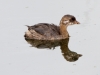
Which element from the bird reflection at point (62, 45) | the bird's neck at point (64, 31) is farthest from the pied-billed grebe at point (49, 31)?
the bird reflection at point (62, 45)

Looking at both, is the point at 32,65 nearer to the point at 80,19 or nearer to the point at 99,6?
the point at 80,19

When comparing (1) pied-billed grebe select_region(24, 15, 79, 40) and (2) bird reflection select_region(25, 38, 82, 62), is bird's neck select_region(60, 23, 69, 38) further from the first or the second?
(2) bird reflection select_region(25, 38, 82, 62)

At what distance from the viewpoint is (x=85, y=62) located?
485 inches

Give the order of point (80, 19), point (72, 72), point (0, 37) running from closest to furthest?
point (72, 72) < point (0, 37) < point (80, 19)

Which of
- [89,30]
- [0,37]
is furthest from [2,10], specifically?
[89,30]

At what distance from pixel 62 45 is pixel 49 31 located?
663mm

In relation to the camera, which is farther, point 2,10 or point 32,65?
point 2,10

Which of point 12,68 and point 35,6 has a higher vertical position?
point 35,6

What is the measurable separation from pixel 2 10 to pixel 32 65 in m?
3.93

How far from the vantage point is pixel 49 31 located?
46.3 feet

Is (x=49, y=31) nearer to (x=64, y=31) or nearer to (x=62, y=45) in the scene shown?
(x=64, y=31)

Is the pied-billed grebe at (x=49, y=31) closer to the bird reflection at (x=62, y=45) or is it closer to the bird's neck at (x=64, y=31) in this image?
the bird's neck at (x=64, y=31)

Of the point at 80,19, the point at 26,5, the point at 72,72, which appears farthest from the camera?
the point at 26,5

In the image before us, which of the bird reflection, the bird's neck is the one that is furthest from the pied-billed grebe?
the bird reflection
